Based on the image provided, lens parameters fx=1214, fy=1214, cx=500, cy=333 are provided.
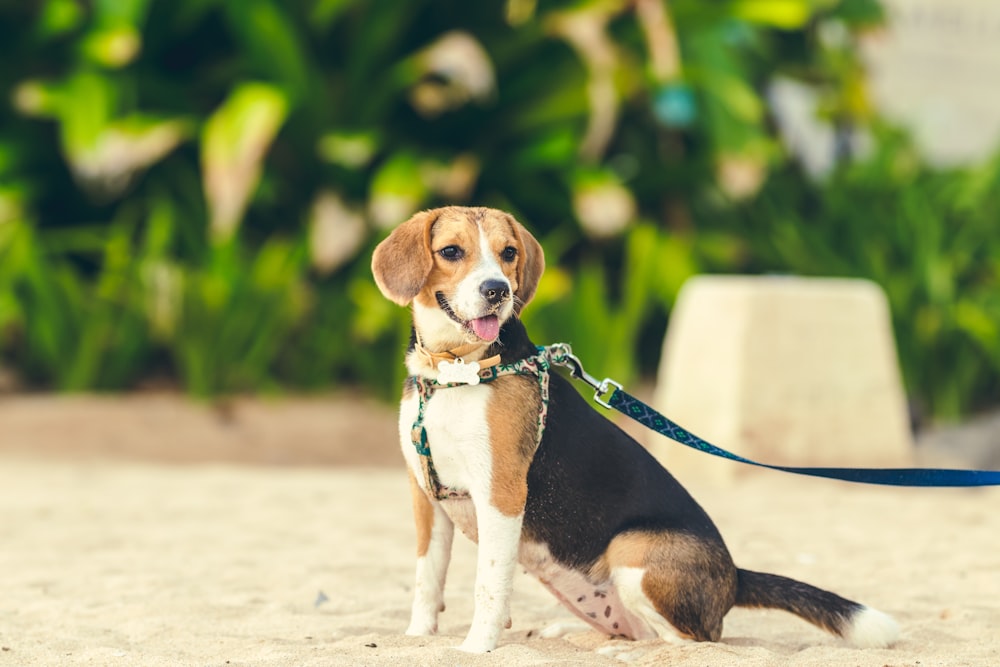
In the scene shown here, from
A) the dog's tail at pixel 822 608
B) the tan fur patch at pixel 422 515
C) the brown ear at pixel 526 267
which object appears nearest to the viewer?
the brown ear at pixel 526 267

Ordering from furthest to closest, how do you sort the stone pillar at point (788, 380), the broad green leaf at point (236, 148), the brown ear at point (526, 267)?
the broad green leaf at point (236, 148) < the stone pillar at point (788, 380) < the brown ear at point (526, 267)

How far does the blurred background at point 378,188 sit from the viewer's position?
811 cm

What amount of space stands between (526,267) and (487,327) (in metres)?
0.26

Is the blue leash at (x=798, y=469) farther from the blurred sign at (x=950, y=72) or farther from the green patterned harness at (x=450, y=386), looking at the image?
the blurred sign at (x=950, y=72)

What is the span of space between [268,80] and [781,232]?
163 inches

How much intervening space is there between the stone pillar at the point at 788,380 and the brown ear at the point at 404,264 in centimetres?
439

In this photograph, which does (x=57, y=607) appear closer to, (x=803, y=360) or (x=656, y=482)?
(x=656, y=482)

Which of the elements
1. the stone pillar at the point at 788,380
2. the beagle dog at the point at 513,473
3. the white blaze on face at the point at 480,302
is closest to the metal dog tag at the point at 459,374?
the beagle dog at the point at 513,473

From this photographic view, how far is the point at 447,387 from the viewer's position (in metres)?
2.86

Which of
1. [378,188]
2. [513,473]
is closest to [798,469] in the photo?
[513,473]

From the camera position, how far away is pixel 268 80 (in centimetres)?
890

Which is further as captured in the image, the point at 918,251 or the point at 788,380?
the point at 918,251

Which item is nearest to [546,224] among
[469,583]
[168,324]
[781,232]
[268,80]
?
[781,232]

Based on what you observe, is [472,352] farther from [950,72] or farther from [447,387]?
[950,72]
